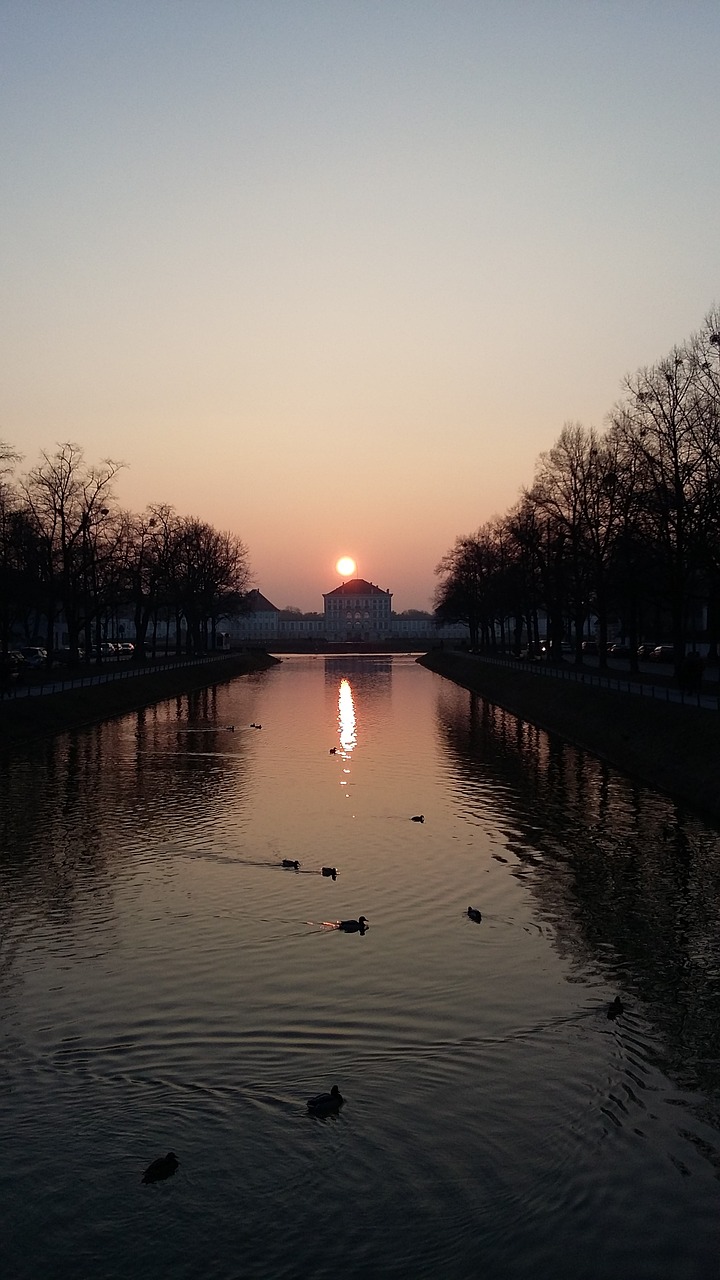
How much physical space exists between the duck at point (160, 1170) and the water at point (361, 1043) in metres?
0.09

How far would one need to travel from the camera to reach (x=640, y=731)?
1758 inches

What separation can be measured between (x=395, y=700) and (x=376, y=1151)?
233 ft

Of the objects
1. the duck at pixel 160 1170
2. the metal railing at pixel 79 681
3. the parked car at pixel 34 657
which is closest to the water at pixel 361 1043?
the duck at pixel 160 1170

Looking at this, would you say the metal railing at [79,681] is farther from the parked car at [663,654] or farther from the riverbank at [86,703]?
the parked car at [663,654]

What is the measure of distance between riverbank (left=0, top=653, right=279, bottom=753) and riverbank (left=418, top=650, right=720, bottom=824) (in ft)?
77.1

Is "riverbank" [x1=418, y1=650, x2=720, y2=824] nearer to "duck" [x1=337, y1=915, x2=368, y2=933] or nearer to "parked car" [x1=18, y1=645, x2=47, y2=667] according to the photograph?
"duck" [x1=337, y1=915, x2=368, y2=933]

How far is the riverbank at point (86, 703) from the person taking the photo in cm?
5078

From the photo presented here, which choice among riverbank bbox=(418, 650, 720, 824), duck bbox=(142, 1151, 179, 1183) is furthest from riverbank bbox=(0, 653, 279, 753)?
duck bbox=(142, 1151, 179, 1183)

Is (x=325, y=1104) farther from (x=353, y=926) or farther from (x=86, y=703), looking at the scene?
(x=86, y=703)

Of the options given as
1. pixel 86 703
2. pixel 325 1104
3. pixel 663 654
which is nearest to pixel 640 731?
pixel 86 703

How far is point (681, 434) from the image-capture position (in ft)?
191

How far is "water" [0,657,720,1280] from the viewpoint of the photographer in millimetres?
11469

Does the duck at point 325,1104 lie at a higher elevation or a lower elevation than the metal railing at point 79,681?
lower

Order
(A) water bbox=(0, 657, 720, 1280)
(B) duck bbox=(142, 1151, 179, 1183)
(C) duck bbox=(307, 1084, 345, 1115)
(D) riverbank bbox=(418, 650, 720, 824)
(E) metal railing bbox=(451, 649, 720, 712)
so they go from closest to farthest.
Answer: (A) water bbox=(0, 657, 720, 1280) → (B) duck bbox=(142, 1151, 179, 1183) → (C) duck bbox=(307, 1084, 345, 1115) → (D) riverbank bbox=(418, 650, 720, 824) → (E) metal railing bbox=(451, 649, 720, 712)
